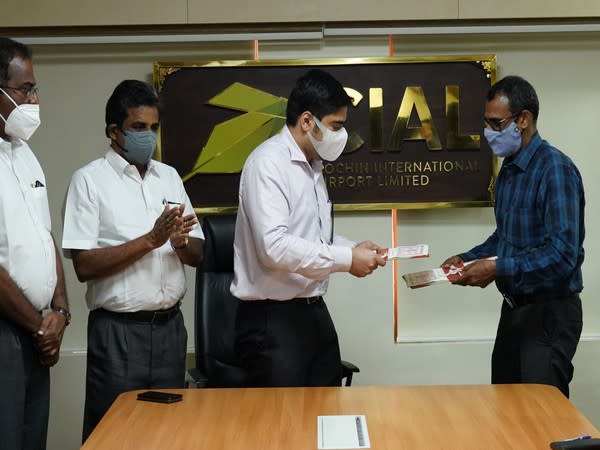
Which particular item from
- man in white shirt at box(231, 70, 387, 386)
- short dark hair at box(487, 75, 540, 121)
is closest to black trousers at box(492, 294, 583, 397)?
man in white shirt at box(231, 70, 387, 386)

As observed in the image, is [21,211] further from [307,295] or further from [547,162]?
[547,162]

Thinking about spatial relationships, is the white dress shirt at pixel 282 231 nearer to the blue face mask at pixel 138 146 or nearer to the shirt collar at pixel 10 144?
the blue face mask at pixel 138 146

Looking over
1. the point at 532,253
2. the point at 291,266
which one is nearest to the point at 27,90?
the point at 291,266

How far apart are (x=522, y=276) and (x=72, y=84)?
258cm

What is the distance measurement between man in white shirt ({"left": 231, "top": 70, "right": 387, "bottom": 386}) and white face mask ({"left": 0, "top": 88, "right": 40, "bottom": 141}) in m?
0.76

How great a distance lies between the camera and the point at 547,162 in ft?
9.75

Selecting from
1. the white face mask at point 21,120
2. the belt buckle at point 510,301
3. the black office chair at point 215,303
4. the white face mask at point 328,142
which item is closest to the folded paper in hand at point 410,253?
the white face mask at point 328,142

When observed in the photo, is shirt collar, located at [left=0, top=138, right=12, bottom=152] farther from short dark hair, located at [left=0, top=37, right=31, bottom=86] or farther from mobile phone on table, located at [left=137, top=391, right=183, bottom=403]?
mobile phone on table, located at [left=137, top=391, right=183, bottom=403]

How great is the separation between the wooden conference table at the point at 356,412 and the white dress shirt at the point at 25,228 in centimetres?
49

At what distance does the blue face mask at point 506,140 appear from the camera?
10.1 ft

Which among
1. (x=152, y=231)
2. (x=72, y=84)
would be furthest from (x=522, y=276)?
(x=72, y=84)

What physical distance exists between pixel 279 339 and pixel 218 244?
0.82m

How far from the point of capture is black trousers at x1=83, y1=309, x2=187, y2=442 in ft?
9.52

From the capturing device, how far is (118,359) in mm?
2896
